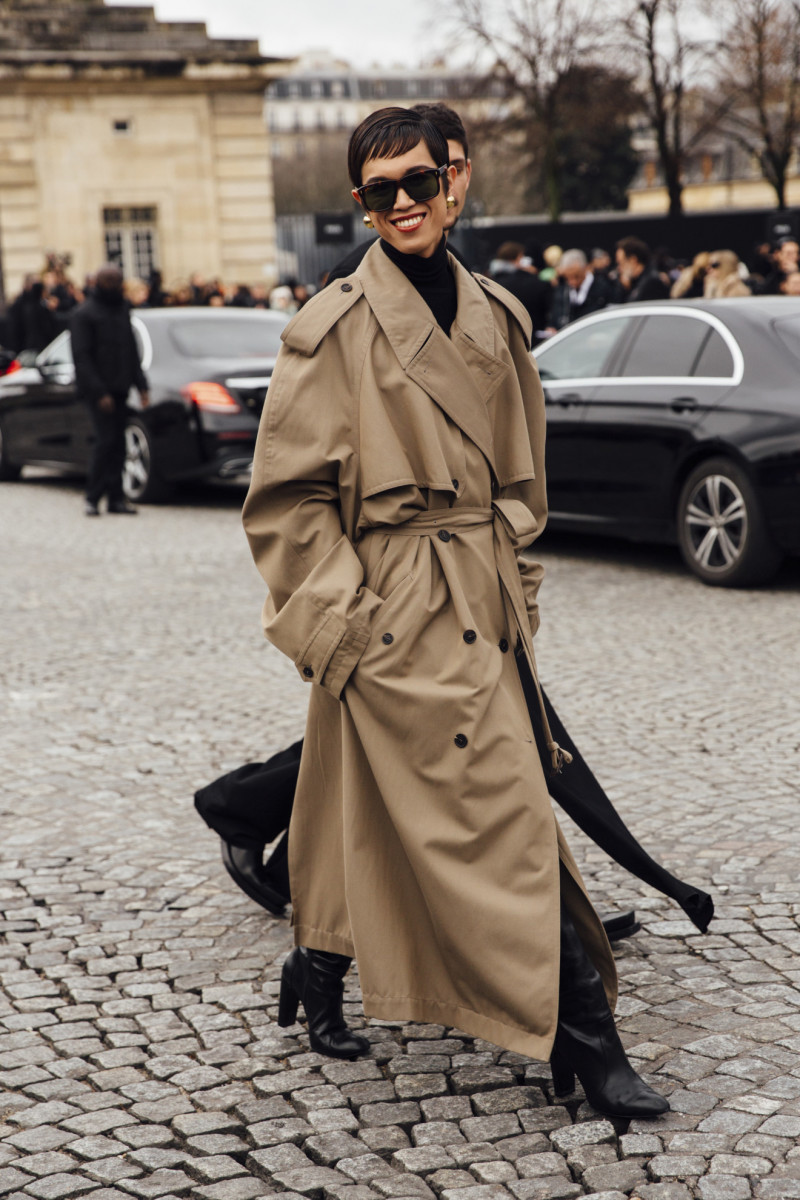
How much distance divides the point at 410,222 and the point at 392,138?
165 mm

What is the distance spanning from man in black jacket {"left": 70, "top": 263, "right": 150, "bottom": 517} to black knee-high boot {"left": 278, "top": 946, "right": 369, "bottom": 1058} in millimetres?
9521

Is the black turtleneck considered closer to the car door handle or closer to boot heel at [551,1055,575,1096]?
boot heel at [551,1055,575,1096]

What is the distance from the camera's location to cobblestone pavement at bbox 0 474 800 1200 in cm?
283

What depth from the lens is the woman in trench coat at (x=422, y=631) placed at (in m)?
2.86

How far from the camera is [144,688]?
673cm

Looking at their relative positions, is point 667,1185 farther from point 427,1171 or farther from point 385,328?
point 385,328

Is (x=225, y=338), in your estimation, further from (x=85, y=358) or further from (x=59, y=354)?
(x=59, y=354)

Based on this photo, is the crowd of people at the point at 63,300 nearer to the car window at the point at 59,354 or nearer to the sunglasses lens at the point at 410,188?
the car window at the point at 59,354

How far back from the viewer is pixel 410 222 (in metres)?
2.96

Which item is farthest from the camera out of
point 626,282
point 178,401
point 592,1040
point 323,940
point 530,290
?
point 626,282

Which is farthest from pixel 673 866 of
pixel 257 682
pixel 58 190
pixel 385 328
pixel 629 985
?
pixel 58 190

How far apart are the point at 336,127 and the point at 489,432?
132 metres

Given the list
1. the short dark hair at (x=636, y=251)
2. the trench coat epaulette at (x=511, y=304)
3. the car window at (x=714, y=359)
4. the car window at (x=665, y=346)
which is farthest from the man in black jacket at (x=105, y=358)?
the trench coat epaulette at (x=511, y=304)

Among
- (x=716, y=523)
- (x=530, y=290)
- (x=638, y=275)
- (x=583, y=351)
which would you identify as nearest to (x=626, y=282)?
(x=638, y=275)
